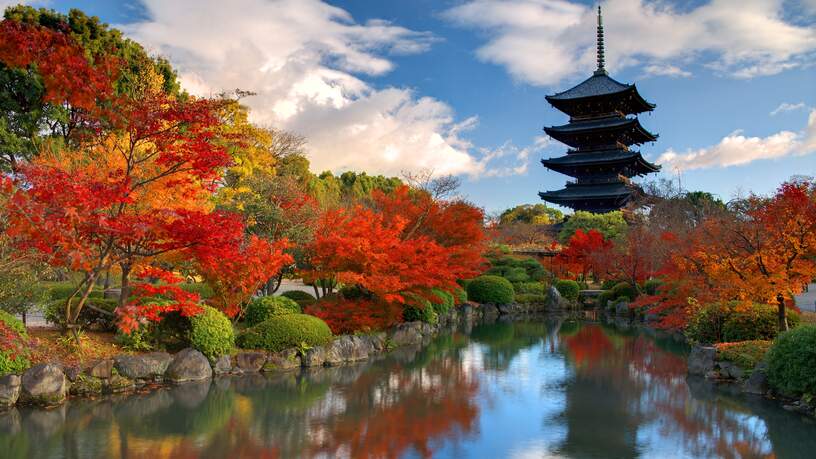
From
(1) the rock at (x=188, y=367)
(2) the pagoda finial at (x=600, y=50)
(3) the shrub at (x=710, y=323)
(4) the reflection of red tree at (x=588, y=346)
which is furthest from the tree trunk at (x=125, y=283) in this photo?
(2) the pagoda finial at (x=600, y=50)

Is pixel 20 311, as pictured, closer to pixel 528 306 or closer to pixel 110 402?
pixel 110 402

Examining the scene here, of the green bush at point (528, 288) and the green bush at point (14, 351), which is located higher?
the green bush at point (528, 288)

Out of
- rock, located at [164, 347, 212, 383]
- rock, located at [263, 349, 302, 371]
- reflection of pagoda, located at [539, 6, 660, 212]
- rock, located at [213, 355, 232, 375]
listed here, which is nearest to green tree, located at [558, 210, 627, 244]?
reflection of pagoda, located at [539, 6, 660, 212]

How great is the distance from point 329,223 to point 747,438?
407 inches

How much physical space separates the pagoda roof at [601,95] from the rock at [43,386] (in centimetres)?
3591

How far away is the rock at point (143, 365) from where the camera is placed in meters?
10.7

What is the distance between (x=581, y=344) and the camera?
17312mm

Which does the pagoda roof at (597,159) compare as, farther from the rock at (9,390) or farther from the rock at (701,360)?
the rock at (9,390)

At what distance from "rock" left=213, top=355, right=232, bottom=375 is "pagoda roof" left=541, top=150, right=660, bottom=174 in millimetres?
31894

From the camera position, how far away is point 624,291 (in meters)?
26.8

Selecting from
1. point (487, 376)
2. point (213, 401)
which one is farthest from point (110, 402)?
point (487, 376)

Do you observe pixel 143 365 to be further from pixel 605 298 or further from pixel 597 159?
pixel 597 159

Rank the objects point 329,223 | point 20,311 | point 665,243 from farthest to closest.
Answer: point 665,243 → point 329,223 → point 20,311

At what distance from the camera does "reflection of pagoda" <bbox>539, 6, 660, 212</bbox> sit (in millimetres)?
38969
